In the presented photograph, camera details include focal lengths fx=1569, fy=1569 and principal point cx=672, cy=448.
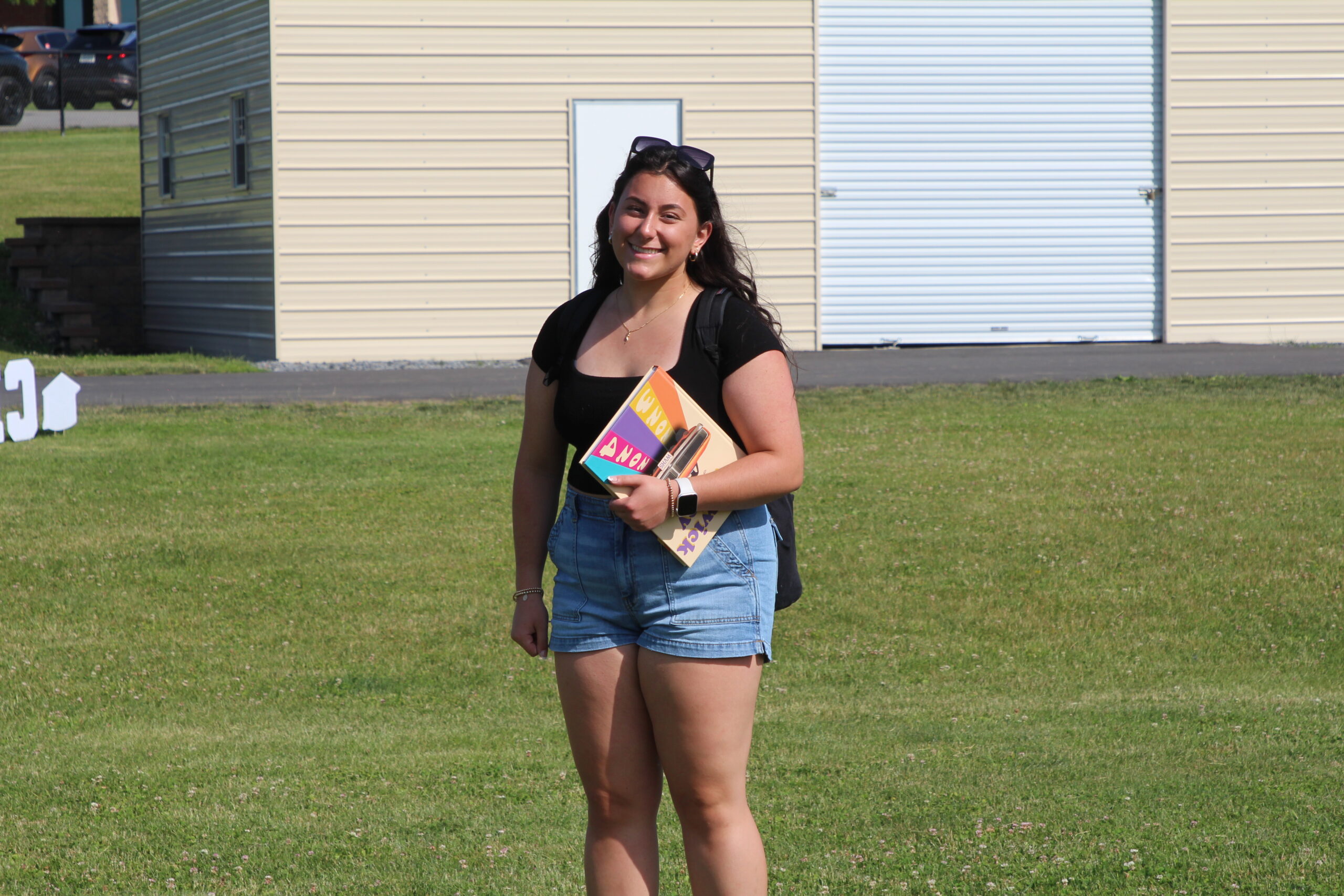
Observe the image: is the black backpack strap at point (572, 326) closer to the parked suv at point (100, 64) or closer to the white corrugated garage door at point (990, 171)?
the white corrugated garage door at point (990, 171)

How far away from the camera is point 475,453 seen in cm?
1189

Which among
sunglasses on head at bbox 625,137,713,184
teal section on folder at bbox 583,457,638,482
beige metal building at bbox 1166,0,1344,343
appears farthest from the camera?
beige metal building at bbox 1166,0,1344,343

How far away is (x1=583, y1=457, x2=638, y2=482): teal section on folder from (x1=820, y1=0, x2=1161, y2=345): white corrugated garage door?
17.1 metres

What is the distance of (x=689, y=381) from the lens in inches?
134

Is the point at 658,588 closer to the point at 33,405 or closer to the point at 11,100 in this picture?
the point at 33,405

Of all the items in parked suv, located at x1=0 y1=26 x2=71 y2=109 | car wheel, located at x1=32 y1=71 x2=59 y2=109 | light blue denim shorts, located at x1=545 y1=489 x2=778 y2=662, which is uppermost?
parked suv, located at x1=0 y1=26 x2=71 y2=109

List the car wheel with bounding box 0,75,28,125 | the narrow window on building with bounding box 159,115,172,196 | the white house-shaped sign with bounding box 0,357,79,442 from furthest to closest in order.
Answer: the car wheel with bounding box 0,75,28,125 → the narrow window on building with bounding box 159,115,172,196 → the white house-shaped sign with bounding box 0,357,79,442

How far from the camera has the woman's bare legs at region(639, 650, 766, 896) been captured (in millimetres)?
3361

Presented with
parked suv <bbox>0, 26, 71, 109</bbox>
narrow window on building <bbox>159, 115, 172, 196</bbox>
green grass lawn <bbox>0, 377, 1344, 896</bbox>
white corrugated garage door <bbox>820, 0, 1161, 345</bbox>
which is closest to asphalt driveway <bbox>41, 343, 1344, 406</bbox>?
white corrugated garage door <bbox>820, 0, 1161, 345</bbox>

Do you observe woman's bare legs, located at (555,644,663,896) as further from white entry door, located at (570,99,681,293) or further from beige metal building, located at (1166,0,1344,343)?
beige metal building, located at (1166,0,1344,343)

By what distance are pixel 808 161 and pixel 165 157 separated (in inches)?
386

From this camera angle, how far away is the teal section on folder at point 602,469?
328 centimetres

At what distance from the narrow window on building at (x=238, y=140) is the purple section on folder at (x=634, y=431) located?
17615mm

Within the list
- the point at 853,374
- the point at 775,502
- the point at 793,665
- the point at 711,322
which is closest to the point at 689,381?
the point at 711,322
